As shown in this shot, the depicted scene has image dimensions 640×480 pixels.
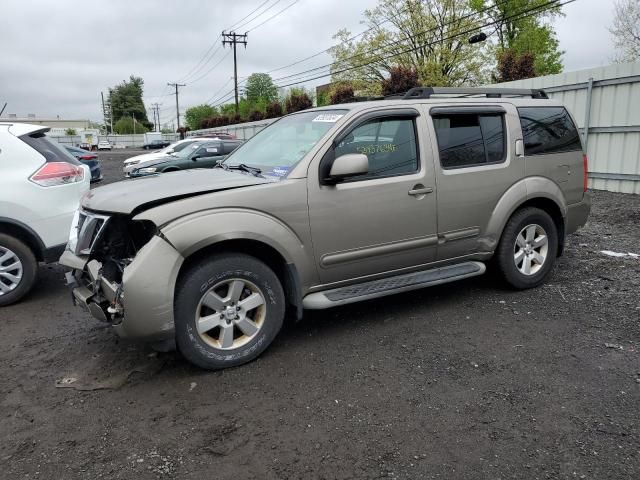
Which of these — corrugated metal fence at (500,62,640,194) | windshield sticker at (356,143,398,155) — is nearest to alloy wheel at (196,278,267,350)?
windshield sticker at (356,143,398,155)

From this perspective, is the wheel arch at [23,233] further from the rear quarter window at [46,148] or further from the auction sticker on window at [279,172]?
the auction sticker on window at [279,172]

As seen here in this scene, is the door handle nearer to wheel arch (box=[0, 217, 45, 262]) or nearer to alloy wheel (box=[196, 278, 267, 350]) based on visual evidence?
alloy wheel (box=[196, 278, 267, 350])

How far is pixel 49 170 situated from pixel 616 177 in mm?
10447

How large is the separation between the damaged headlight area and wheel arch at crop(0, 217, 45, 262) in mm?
1487

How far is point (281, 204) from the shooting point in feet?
11.9

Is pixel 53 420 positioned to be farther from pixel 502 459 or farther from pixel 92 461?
pixel 502 459

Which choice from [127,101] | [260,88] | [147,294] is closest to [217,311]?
[147,294]

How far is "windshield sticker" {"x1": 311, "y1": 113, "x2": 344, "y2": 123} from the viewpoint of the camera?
405 centimetres

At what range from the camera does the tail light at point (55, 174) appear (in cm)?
508

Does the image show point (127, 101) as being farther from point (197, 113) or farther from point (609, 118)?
point (609, 118)

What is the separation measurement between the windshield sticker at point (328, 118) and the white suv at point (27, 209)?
110 inches

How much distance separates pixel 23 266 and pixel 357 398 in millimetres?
3755

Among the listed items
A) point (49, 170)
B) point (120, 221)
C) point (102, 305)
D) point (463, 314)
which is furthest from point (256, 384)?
point (49, 170)

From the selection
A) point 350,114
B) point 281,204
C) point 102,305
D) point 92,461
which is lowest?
point 92,461
